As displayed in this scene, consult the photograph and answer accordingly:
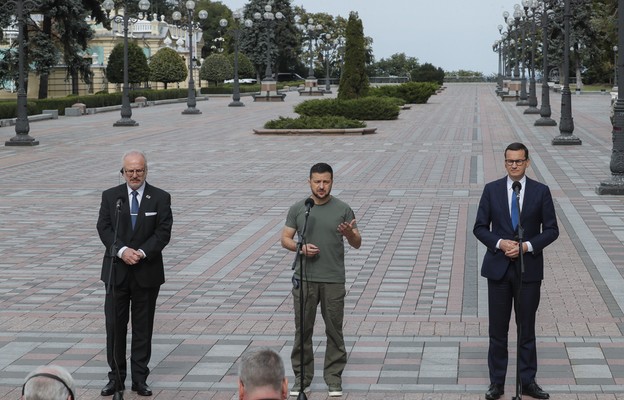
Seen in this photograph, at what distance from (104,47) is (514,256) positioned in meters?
77.6

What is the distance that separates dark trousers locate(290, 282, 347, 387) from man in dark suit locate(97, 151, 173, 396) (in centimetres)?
98

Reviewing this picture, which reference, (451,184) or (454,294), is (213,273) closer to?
(454,294)

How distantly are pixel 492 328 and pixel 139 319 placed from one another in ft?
7.72

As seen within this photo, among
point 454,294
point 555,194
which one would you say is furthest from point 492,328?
point 555,194

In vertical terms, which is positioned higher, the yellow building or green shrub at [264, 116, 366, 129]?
the yellow building

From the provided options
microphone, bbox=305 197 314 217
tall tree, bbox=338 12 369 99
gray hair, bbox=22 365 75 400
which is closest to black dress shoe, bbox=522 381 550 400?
microphone, bbox=305 197 314 217

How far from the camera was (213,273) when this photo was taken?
487 inches

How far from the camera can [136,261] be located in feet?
24.7

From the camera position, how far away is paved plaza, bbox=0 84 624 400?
8328 mm

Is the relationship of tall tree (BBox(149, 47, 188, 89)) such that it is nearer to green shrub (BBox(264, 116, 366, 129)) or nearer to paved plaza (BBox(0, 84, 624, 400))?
green shrub (BBox(264, 116, 366, 129))

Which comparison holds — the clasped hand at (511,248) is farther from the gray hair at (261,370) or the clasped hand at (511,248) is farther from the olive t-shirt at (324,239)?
the gray hair at (261,370)

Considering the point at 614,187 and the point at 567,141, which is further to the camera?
the point at 567,141

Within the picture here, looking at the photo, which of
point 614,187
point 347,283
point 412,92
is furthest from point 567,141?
point 412,92

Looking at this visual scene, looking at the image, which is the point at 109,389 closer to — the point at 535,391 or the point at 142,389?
the point at 142,389
